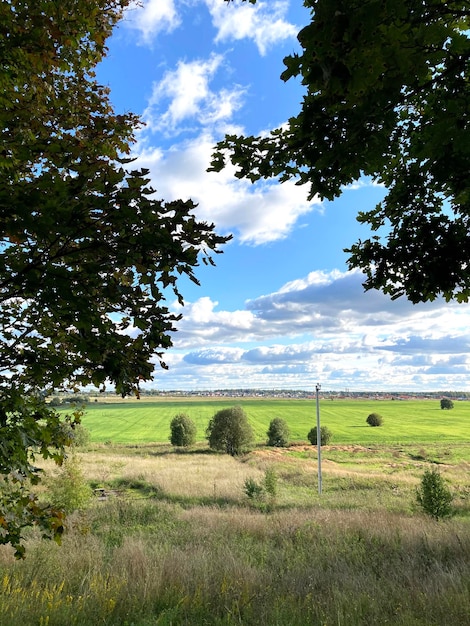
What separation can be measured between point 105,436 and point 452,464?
5954 centimetres

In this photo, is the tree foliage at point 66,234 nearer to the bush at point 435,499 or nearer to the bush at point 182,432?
the bush at point 435,499

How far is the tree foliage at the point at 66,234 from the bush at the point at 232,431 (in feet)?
141

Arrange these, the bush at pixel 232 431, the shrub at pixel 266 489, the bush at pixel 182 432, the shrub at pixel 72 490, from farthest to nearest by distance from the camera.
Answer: the bush at pixel 182 432 → the bush at pixel 232 431 → the shrub at pixel 266 489 → the shrub at pixel 72 490

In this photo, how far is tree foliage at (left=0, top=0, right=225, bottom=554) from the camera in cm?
226

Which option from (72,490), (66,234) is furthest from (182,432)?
(66,234)

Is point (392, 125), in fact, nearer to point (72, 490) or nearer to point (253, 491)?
point (72, 490)

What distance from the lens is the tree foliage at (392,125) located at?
1.99 m

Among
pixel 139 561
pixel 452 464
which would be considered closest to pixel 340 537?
pixel 139 561

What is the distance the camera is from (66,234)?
7.15 feet

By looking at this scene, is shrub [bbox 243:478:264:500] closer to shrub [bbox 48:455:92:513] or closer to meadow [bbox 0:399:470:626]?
meadow [bbox 0:399:470:626]

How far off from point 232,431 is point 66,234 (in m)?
45.6

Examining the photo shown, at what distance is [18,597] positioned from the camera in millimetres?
5074

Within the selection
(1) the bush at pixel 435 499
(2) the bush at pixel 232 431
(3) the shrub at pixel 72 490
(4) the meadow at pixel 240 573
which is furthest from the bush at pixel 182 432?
(1) the bush at pixel 435 499

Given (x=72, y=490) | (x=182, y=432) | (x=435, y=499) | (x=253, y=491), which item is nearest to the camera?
(x=72, y=490)
